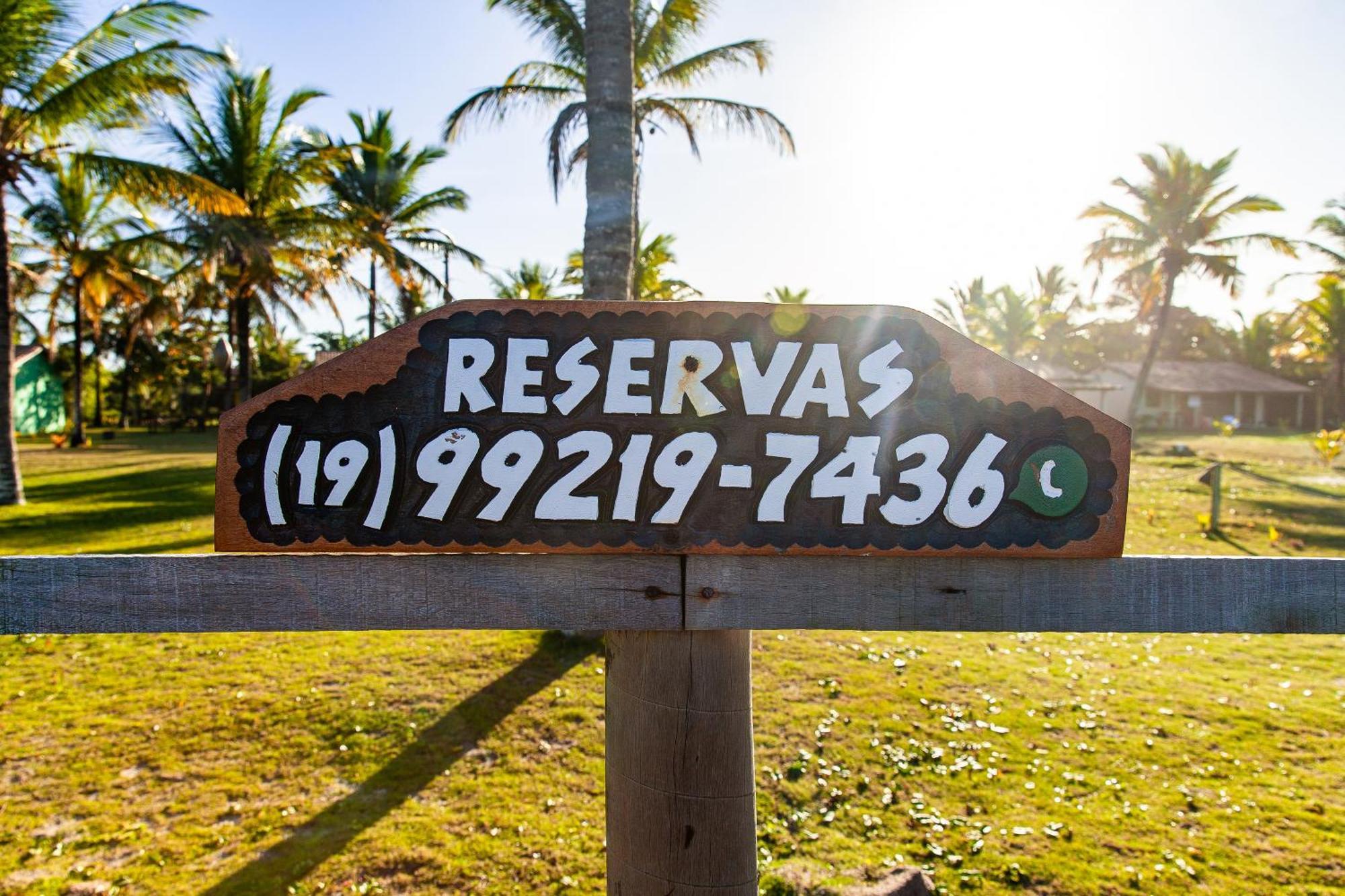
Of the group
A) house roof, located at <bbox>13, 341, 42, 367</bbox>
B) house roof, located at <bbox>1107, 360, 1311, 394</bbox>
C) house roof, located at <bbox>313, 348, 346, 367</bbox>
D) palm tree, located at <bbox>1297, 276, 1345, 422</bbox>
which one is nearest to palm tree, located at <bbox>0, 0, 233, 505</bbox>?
house roof, located at <bbox>313, 348, 346, 367</bbox>

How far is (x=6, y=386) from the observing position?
13.6 m

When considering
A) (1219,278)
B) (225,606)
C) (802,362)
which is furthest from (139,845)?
(1219,278)

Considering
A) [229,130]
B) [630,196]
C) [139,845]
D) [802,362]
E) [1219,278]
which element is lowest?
[139,845]

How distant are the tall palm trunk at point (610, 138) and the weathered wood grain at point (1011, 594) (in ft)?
16.4

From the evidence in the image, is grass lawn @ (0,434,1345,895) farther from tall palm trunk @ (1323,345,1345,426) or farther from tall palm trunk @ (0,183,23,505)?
tall palm trunk @ (1323,345,1345,426)

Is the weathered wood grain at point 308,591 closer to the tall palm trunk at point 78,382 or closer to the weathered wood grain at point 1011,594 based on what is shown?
the weathered wood grain at point 1011,594

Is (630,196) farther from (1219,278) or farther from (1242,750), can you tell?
(1219,278)

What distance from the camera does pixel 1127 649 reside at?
9.14m

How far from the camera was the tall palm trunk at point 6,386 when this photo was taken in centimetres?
1347

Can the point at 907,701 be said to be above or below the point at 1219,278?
below

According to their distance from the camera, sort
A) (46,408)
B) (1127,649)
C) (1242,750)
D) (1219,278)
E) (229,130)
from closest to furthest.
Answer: (1242,750) < (1127,649) < (229,130) < (1219,278) < (46,408)

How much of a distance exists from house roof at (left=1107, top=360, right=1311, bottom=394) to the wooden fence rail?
2006 inches

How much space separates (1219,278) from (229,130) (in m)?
32.4

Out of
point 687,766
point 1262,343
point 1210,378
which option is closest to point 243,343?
point 687,766
